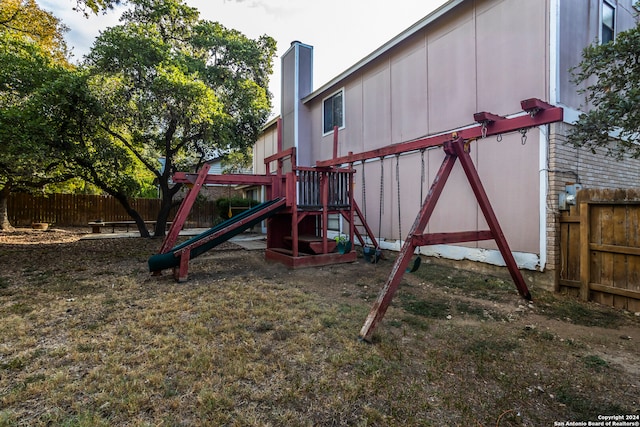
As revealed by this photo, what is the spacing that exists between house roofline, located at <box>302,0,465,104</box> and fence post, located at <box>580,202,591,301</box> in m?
4.47

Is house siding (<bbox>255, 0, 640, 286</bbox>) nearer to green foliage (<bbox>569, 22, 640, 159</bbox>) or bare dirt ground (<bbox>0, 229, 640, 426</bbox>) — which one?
green foliage (<bbox>569, 22, 640, 159</bbox>)

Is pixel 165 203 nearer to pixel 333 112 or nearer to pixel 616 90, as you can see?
pixel 333 112

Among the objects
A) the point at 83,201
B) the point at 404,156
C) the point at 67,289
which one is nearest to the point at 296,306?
the point at 67,289

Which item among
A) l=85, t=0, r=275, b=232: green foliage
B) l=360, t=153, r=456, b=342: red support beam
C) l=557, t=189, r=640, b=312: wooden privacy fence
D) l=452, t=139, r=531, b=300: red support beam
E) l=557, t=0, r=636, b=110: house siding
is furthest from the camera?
l=85, t=0, r=275, b=232: green foliage

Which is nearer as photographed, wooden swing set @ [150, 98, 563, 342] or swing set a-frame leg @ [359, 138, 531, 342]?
swing set a-frame leg @ [359, 138, 531, 342]

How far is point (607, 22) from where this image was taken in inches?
220

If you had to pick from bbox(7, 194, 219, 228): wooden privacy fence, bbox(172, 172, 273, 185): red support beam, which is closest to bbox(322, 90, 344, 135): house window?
bbox(172, 172, 273, 185): red support beam

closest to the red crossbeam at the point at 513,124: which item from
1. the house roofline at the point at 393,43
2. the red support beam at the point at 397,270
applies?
the red support beam at the point at 397,270

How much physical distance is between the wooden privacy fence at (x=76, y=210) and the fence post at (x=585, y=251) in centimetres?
1341

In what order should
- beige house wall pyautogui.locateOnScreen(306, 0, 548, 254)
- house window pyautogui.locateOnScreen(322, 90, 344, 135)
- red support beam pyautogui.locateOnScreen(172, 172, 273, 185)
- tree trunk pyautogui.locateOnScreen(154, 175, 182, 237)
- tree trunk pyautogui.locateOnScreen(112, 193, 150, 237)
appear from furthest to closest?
tree trunk pyautogui.locateOnScreen(154, 175, 182, 237) < tree trunk pyautogui.locateOnScreen(112, 193, 150, 237) < house window pyautogui.locateOnScreen(322, 90, 344, 135) < red support beam pyautogui.locateOnScreen(172, 172, 273, 185) < beige house wall pyautogui.locateOnScreen(306, 0, 548, 254)

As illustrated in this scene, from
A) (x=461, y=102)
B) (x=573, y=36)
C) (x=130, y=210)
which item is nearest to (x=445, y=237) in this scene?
(x=461, y=102)

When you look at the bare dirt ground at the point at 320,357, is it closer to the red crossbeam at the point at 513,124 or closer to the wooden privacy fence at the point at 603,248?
the wooden privacy fence at the point at 603,248

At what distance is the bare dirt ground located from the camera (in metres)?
1.94

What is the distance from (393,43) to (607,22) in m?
3.92
